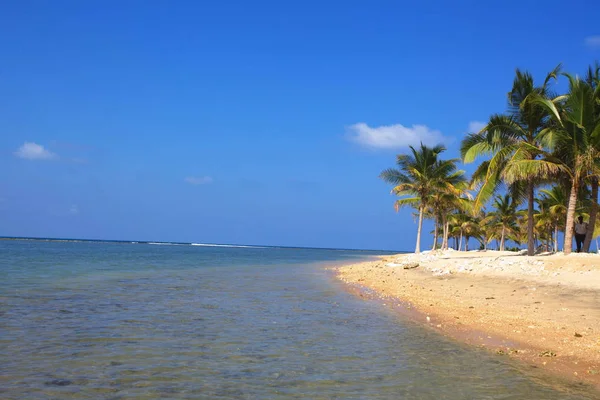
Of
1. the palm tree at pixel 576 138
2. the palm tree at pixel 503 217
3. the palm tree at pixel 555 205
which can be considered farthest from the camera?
the palm tree at pixel 503 217

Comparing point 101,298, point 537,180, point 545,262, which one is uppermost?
point 537,180

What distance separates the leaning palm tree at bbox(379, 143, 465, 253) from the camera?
1784 inches

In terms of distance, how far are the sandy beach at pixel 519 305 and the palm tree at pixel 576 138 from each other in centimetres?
400

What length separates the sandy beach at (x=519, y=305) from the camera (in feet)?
27.5

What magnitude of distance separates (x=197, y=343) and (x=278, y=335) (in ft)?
5.71

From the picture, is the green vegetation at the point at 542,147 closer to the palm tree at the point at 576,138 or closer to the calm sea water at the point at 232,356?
the palm tree at the point at 576,138

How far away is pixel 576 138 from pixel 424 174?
2403 cm

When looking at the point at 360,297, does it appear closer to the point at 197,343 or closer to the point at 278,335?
the point at 278,335

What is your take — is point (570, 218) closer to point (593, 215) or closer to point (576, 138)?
point (593, 215)

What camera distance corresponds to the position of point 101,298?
14.6 meters

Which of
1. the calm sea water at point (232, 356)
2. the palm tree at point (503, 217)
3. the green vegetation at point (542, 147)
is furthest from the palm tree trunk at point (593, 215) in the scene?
the palm tree at point (503, 217)

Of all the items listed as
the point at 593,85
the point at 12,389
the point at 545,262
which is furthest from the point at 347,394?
the point at 593,85

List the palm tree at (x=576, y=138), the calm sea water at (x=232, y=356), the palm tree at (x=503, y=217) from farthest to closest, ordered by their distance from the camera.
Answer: the palm tree at (x=503, y=217), the palm tree at (x=576, y=138), the calm sea water at (x=232, y=356)

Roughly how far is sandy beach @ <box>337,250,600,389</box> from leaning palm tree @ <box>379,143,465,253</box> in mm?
22189
